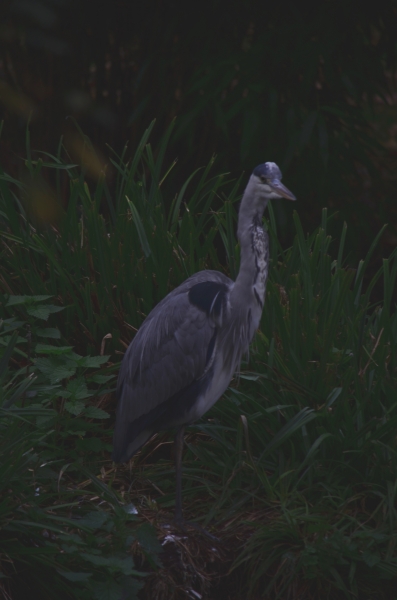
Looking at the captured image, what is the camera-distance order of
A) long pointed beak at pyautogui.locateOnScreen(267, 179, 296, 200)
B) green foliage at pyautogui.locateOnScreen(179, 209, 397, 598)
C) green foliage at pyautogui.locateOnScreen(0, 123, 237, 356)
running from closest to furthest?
green foliage at pyautogui.locateOnScreen(179, 209, 397, 598)
long pointed beak at pyautogui.locateOnScreen(267, 179, 296, 200)
green foliage at pyautogui.locateOnScreen(0, 123, 237, 356)

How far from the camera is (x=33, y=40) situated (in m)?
4.48

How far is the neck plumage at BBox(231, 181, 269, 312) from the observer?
137 inches

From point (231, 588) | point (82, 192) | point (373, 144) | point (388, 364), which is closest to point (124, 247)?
point (82, 192)

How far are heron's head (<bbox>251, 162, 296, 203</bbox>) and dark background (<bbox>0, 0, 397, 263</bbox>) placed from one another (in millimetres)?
Result: 1808

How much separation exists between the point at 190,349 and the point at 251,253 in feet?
1.39

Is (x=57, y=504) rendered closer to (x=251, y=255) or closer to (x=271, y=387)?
(x=271, y=387)

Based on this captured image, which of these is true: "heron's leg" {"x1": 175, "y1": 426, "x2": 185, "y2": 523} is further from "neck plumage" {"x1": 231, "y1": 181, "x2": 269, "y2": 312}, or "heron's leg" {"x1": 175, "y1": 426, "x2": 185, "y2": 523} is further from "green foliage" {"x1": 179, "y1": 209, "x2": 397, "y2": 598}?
"neck plumage" {"x1": 231, "y1": 181, "x2": 269, "y2": 312}

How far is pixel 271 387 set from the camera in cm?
371

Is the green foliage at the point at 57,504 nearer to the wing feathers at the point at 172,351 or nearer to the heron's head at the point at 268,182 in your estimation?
the wing feathers at the point at 172,351

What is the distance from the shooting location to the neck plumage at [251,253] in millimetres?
3490

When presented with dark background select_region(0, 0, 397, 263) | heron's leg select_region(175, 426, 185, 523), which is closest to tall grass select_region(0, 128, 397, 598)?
heron's leg select_region(175, 426, 185, 523)

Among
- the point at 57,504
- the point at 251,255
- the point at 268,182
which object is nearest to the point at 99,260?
the point at 251,255

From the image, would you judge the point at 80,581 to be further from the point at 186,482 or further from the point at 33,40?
the point at 33,40

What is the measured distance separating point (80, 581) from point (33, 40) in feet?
8.61
